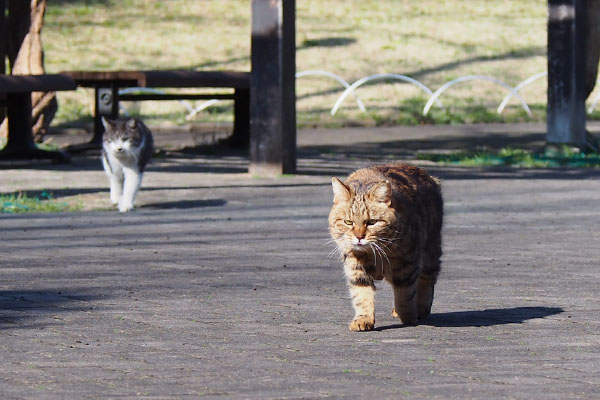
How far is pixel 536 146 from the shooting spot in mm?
19500

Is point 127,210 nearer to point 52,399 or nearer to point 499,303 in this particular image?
point 499,303

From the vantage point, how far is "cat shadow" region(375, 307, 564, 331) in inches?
250

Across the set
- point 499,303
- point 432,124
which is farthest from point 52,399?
point 432,124

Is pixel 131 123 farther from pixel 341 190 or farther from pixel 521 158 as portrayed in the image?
pixel 521 158

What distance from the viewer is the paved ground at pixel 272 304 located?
16.4 ft

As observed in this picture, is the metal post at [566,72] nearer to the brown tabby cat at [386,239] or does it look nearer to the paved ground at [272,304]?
the paved ground at [272,304]

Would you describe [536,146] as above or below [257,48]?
below

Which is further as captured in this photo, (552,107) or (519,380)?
(552,107)

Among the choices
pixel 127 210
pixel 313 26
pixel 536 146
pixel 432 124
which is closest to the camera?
pixel 127 210

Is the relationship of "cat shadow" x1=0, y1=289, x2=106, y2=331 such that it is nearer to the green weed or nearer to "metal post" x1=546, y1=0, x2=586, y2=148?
the green weed

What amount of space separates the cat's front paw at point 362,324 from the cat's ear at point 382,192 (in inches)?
25.2

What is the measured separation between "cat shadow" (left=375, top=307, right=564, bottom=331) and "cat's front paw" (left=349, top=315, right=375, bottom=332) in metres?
0.11

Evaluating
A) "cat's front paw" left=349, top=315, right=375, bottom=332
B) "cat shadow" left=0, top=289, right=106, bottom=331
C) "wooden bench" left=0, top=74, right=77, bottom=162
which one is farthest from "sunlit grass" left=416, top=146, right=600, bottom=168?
"cat's front paw" left=349, top=315, right=375, bottom=332

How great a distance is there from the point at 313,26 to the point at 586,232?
25661mm
